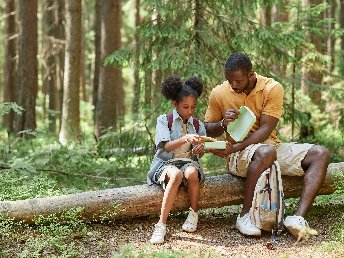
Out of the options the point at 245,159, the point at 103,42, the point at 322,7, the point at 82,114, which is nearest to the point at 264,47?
the point at 322,7

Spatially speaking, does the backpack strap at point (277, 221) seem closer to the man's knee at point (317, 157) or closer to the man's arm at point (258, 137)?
the man's arm at point (258, 137)

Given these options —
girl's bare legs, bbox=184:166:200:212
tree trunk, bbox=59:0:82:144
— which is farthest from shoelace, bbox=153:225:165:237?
tree trunk, bbox=59:0:82:144

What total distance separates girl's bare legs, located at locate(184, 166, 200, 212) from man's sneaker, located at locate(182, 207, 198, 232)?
0.06 metres

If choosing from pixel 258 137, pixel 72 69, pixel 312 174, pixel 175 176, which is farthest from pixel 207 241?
pixel 72 69

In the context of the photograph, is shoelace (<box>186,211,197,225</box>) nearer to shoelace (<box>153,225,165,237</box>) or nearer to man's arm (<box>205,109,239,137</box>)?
shoelace (<box>153,225,165,237</box>)

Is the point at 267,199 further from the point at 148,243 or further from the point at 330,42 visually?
the point at 330,42

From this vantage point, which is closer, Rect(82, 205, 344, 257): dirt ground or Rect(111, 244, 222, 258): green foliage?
Rect(111, 244, 222, 258): green foliage

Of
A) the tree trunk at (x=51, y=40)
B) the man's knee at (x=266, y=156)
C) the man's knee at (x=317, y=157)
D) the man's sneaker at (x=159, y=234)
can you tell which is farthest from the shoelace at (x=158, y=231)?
the tree trunk at (x=51, y=40)

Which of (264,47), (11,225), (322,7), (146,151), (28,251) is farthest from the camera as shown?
(322,7)

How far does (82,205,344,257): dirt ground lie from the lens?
4.60 metres

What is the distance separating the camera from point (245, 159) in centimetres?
536

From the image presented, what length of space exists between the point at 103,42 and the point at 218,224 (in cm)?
883

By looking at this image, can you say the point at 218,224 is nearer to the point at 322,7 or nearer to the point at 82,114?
the point at 322,7

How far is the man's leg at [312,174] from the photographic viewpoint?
520 cm
